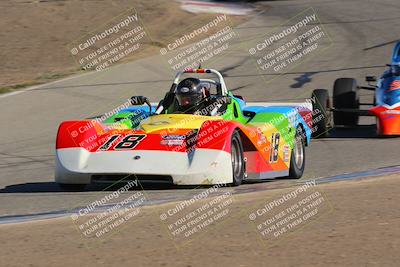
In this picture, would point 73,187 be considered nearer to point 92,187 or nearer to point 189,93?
point 92,187

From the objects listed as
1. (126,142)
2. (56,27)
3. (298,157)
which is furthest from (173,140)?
(56,27)

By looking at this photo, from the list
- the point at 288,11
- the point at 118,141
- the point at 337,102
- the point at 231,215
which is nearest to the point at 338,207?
the point at 231,215

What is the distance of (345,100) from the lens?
640 inches

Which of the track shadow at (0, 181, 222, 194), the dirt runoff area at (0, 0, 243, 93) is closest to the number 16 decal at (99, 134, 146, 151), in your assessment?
the track shadow at (0, 181, 222, 194)

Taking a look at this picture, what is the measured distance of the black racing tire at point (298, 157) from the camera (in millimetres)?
11898

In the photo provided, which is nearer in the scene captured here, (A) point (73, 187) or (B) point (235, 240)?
(B) point (235, 240)

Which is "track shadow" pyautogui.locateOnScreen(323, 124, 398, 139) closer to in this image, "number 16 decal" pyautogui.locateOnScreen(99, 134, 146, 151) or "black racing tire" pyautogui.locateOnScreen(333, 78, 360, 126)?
"black racing tire" pyautogui.locateOnScreen(333, 78, 360, 126)

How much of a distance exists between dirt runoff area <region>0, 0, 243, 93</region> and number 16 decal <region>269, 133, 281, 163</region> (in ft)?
31.5

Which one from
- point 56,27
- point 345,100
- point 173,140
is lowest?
point 56,27

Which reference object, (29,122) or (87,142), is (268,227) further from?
(29,122)

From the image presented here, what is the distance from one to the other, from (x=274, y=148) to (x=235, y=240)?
13.0 feet

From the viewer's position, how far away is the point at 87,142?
11.0 meters

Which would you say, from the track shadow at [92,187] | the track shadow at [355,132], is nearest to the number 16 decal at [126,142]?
the track shadow at [92,187]

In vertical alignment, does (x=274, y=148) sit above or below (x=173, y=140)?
below
